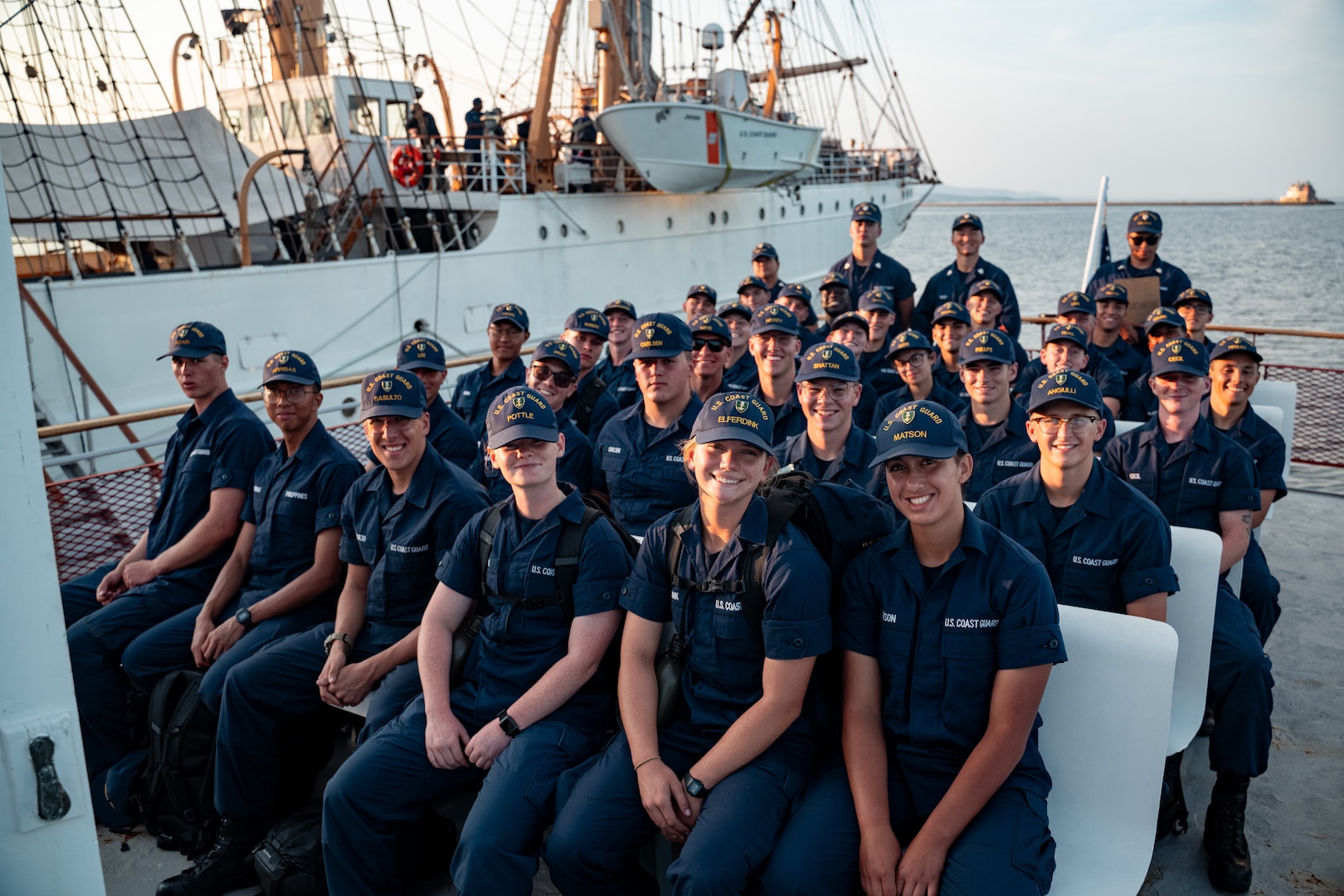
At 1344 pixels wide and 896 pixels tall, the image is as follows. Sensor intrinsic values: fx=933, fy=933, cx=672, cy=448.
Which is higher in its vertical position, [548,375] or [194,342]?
[194,342]

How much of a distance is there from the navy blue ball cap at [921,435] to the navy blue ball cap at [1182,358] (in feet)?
6.53

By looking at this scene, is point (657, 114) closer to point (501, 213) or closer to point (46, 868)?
point (501, 213)

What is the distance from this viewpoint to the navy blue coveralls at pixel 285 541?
154 inches

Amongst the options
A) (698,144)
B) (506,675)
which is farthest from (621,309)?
(698,144)

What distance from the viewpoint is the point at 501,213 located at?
13359mm

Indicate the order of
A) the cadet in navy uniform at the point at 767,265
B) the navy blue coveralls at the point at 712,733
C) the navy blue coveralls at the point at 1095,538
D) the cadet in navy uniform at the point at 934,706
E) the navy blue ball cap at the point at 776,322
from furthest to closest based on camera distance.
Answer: the cadet in navy uniform at the point at 767,265, the navy blue ball cap at the point at 776,322, the navy blue coveralls at the point at 1095,538, the navy blue coveralls at the point at 712,733, the cadet in navy uniform at the point at 934,706

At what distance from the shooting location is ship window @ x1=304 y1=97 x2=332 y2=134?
48.3ft

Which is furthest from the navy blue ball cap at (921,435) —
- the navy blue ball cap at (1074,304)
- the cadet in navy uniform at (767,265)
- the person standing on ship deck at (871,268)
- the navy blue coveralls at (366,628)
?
the cadet in navy uniform at (767,265)

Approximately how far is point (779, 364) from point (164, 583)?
307 centimetres

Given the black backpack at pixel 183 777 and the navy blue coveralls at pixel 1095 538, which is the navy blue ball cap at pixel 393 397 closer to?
the black backpack at pixel 183 777

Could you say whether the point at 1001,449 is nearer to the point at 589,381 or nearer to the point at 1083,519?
the point at 1083,519

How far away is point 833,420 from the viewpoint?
3.96m

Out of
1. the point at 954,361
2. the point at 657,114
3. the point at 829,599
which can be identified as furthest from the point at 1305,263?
the point at 829,599

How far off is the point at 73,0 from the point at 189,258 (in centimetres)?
301
